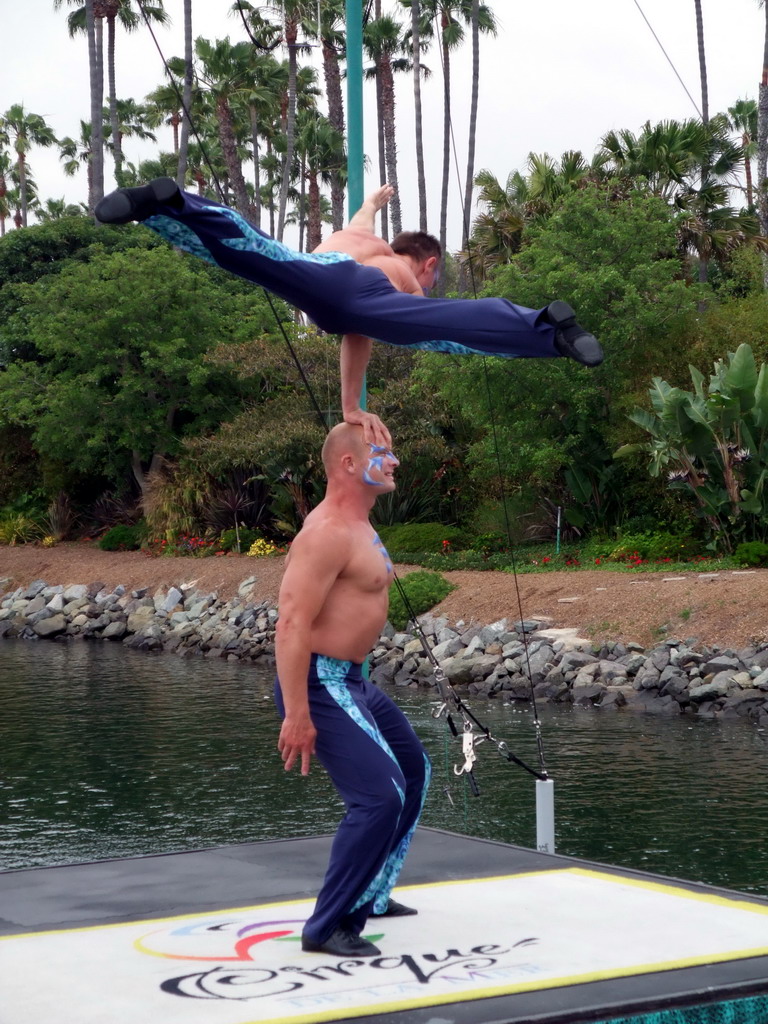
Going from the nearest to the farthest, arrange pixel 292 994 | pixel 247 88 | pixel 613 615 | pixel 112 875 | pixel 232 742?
pixel 292 994
pixel 112 875
pixel 232 742
pixel 613 615
pixel 247 88

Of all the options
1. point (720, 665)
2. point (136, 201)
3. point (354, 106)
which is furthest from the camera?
point (720, 665)

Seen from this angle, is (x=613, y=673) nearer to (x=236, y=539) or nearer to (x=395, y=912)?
(x=395, y=912)

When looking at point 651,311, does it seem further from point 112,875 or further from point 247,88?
point 247,88

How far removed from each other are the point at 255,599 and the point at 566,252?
8.68 metres

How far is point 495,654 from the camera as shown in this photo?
19.8 metres

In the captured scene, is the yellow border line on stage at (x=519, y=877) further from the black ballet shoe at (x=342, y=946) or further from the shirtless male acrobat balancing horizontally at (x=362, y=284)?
the shirtless male acrobat balancing horizontally at (x=362, y=284)

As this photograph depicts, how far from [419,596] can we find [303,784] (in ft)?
30.6

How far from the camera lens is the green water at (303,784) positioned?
10.5 m

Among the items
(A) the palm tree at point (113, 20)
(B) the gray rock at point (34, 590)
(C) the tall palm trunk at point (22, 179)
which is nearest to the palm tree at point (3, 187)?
(C) the tall palm trunk at point (22, 179)

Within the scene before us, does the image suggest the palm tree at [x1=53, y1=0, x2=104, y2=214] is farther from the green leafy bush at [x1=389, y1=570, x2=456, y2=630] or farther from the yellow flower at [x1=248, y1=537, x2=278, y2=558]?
the green leafy bush at [x1=389, y1=570, x2=456, y2=630]

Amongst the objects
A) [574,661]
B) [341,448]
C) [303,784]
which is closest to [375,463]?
[341,448]

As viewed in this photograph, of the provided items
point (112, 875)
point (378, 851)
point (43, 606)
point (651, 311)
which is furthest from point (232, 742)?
point (43, 606)

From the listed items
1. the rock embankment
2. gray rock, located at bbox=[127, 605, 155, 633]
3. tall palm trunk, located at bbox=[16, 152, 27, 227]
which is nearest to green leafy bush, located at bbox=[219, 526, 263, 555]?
the rock embankment

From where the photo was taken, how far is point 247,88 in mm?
45000
